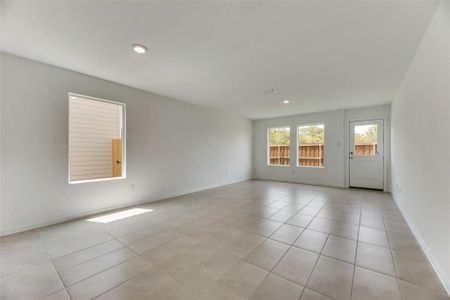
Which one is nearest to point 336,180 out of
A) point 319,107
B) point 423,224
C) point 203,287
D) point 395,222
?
point 319,107

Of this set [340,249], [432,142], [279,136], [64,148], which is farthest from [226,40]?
[279,136]

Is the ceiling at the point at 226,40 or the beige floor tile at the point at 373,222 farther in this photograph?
the beige floor tile at the point at 373,222

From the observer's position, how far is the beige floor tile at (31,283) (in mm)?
1468

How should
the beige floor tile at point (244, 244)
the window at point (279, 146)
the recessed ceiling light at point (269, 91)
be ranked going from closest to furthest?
the beige floor tile at point (244, 244) < the recessed ceiling light at point (269, 91) < the window at point (279, 146)

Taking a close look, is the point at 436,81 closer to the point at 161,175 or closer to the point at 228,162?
the point at 161,175

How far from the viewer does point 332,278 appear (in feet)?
5.41

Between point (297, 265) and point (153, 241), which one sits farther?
point (153, 241)

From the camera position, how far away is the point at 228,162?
643 cm

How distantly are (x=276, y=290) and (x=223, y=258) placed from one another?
0.64 metres

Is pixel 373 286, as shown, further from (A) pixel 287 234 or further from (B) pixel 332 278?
(A) pixel 287 234

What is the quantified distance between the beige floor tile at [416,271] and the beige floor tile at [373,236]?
0.86 feet

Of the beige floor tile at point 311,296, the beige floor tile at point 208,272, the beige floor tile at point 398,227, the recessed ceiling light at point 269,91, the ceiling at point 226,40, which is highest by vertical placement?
the recessed ceiling light at point 269,91

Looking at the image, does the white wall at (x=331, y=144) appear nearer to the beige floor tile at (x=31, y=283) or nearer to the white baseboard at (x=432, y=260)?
the white baseboard at (x=432, y=260)

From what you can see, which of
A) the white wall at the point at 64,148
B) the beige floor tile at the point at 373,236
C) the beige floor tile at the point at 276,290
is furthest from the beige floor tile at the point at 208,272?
the white wall at the point at 64,148
